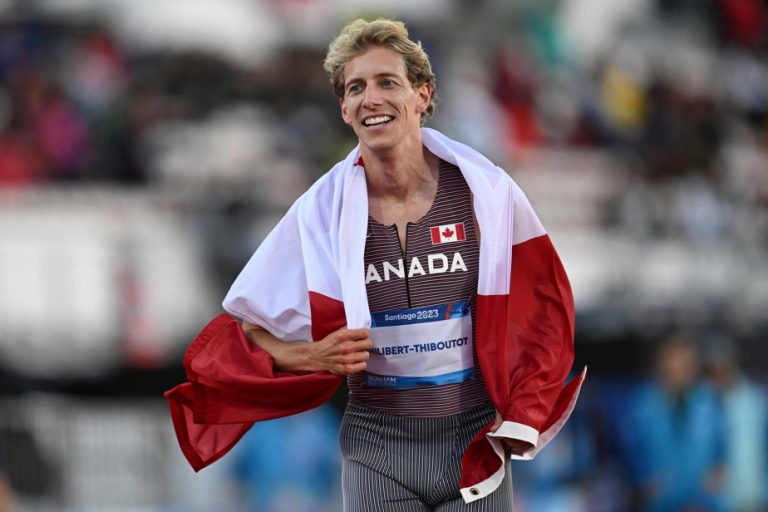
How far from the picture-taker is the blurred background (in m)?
11.9

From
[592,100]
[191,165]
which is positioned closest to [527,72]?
[592,100]

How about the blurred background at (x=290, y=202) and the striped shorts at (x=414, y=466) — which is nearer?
the striped shorts at (x=414, y=466)

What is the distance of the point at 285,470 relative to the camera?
11797mm

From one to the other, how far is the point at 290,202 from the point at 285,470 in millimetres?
3249

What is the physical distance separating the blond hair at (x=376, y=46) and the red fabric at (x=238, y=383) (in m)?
0.81

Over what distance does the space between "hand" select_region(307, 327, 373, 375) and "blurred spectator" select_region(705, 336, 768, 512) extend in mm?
7491

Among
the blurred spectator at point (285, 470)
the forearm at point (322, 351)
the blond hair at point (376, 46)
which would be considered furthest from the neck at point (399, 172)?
the blurred spectator at point (285, 470)

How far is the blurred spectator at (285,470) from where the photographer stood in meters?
11.8

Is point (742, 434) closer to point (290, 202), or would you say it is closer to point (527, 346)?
point (290, 202)

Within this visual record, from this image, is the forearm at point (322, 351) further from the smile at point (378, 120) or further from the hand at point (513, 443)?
the smile at point (378, 120)

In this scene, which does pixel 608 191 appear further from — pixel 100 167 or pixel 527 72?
pixel 100 167

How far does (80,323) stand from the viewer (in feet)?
41.7

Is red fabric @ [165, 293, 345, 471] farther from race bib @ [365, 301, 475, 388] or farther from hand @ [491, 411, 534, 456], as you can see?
hand @ [491, 411, 534, 456]

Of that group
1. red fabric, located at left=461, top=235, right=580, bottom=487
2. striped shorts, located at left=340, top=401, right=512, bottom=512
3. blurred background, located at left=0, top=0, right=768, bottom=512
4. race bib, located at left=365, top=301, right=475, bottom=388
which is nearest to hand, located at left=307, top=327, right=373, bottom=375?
race bib, located at left=365, top=301, right=475, bottom=388
